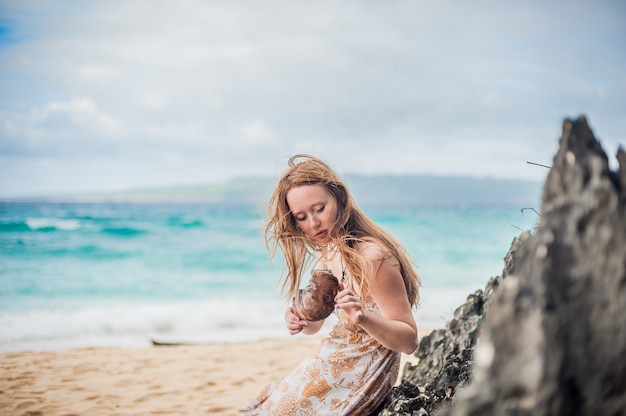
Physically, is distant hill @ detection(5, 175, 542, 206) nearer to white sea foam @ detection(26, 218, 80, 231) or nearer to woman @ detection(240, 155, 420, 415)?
white sea foam @ detection(26, 218, 80, 231)

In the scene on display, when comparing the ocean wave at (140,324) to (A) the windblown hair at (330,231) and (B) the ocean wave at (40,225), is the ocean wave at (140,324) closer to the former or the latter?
(A) the windblown hair at (330,231)

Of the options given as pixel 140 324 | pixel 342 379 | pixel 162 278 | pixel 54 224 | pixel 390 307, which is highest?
pixel 390 307

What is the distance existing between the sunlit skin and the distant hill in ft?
185

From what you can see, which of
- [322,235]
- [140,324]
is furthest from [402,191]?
[322,235]

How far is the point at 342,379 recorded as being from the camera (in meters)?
3.04

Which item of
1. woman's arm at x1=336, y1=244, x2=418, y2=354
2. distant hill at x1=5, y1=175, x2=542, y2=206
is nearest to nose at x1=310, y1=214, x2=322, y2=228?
woman's arm at x1=336, y1=244, x2=418, y2=354

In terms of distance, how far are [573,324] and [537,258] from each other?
6.9 inches

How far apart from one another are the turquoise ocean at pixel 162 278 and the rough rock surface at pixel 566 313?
1.44 meters

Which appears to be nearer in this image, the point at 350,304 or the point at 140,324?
the point at 350,304

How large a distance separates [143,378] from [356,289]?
13.8ft

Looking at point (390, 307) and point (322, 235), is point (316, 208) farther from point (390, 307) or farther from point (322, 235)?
point (390, 307)

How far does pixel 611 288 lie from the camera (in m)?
1.40

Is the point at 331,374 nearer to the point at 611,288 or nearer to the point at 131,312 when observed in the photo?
the point at 611,288

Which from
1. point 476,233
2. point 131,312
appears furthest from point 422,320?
point 476,233
